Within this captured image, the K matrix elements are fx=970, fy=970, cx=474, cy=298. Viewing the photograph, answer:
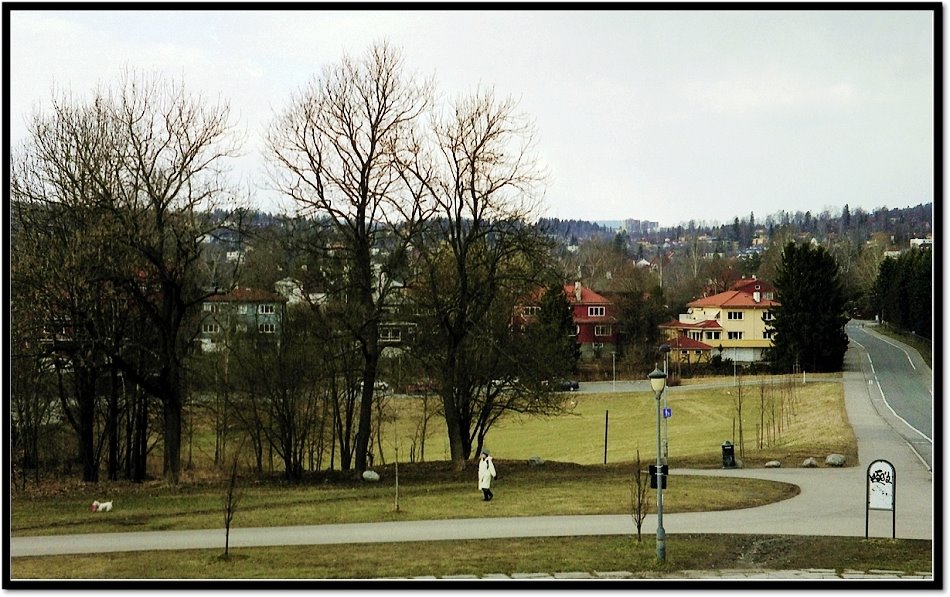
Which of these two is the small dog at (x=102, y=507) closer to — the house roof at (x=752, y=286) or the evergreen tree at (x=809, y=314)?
the evergreen tree at (x=809, y=314)

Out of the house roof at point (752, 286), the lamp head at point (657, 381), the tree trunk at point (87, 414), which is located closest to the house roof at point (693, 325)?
the house roof at point (752, 286)

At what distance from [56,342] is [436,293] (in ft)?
21.3

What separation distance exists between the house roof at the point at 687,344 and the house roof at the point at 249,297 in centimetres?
2128

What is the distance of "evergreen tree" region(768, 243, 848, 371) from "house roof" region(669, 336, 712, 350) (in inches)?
197

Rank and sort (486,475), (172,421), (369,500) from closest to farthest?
(486,475), (369,500), (172,421)

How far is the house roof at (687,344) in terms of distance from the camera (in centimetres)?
3722

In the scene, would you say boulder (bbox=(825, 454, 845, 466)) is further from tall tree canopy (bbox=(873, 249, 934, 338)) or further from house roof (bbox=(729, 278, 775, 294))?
house roof (bbox=(729, 278, 775, 294))

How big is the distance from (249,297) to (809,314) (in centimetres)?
1684

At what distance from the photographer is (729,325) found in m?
36.8

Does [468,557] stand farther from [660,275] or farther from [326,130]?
[660,275]

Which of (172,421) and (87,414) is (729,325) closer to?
(172,421)

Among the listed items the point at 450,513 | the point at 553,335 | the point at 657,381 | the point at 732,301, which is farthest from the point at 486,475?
the point at 732,301

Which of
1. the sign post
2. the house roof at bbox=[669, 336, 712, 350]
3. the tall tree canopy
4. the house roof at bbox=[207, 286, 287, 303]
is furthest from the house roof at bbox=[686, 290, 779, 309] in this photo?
the sign post

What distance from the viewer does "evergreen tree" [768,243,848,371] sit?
26.7m
